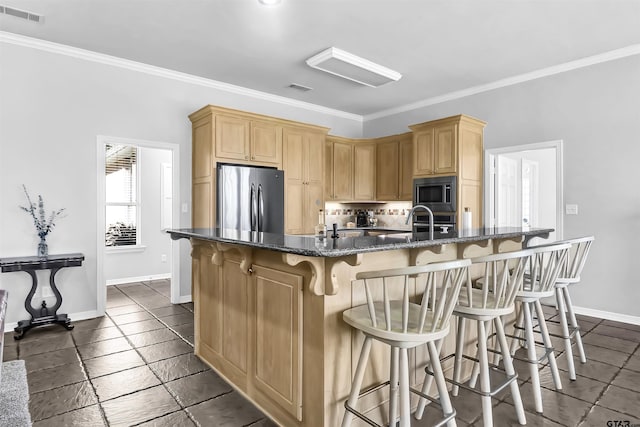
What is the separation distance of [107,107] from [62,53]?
0.63 meters

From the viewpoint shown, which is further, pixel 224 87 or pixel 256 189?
pixel 224 87

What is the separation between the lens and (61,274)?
3873 millimetres

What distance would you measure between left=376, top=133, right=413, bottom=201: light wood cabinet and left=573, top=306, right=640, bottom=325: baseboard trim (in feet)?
8.35

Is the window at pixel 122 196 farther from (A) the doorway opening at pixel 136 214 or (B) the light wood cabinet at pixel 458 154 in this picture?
(B) the light wood cabinet at pixel 458 154

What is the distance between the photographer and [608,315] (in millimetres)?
4012

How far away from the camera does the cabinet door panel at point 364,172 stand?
6.18 meters

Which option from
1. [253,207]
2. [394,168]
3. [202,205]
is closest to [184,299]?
[202,205]

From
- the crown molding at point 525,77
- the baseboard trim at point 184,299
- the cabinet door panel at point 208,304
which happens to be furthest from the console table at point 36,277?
the crown molding at point 525,77

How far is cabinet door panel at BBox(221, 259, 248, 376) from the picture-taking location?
230 centimetres

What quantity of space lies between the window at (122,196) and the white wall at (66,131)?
198 cm

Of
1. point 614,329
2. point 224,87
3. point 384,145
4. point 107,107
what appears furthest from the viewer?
point 384,145

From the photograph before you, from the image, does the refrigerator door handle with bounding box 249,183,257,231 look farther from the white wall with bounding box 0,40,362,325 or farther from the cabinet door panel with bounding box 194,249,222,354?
the cabinet door panel with bounding box 194,249,222,354

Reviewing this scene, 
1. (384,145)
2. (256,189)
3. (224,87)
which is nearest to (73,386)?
(256,189)

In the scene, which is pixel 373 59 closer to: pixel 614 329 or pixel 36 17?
pixel 36 17
